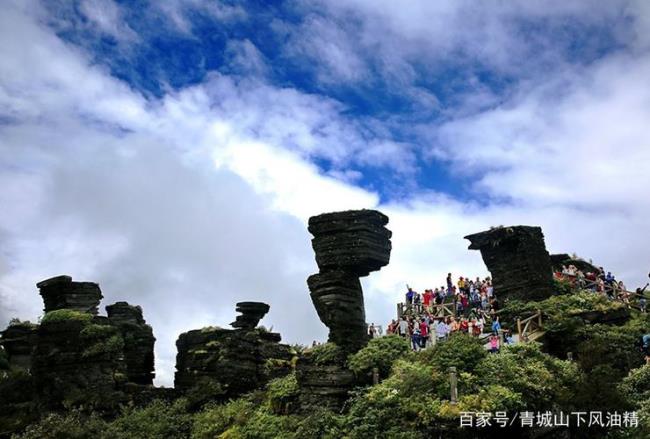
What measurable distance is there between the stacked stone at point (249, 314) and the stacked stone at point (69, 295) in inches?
339

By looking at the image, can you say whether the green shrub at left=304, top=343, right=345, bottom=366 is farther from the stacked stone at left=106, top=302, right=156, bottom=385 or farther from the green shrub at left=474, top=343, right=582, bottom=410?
the stacked stone at left=106, top=302, right=156, bottom=385

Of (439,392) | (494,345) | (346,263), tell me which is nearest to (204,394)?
(346,263)

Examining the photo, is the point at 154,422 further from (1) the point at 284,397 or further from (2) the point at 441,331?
(2) the point at 441,331

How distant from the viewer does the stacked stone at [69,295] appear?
3123 cm

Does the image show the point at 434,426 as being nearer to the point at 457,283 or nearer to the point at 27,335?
the point at 457,283

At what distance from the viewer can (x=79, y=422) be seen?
24875 mm

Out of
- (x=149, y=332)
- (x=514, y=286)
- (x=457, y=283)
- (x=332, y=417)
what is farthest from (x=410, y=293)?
(x=149, y=332)

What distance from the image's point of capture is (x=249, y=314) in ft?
105

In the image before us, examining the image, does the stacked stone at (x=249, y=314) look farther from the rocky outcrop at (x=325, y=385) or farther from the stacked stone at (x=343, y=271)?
the rocky outcrop at (x=325, y=385)

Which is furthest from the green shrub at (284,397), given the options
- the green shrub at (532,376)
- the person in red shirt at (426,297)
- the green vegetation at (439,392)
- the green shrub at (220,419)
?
the person in red shirt at (426,297)

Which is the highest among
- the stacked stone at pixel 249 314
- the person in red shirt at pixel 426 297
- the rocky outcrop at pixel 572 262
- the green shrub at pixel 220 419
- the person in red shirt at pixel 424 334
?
the rocky outcrop at pixel 572 262

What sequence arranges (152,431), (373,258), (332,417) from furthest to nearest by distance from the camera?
(152,431) < (373,258) < (332,417)

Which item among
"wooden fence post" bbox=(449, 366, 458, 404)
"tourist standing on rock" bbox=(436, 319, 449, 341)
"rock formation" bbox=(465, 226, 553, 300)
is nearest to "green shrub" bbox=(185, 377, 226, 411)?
"tourist standing on rock" bbox=(436, 319, 449, 341)

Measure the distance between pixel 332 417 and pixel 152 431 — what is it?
32.9 ft
